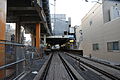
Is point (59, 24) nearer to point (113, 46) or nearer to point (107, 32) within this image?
point (107, 32)

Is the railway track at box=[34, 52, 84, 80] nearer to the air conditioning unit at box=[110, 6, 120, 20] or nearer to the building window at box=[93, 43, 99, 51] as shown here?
the air conditioning unit at box=[110, 6, 120, 20]

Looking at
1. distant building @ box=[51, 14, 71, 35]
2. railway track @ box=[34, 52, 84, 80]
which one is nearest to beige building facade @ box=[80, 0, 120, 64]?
railway track @ box=[34, 52, 84, 80]

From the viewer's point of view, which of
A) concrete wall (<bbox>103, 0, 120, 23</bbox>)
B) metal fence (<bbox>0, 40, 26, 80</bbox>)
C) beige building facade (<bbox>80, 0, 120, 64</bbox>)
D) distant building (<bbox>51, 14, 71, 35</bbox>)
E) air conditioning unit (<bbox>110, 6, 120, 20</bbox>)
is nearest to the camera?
metal fence (<bbox>0, 40, 26, 80</bbox>)

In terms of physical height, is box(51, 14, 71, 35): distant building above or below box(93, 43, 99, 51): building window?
above

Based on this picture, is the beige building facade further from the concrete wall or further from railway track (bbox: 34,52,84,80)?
railway track (bbox: 34,52,84,80)

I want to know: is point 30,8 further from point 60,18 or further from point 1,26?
point 60,18

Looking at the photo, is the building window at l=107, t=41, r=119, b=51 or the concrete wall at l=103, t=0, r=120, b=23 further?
the concrete wall at l=103, t=0, r=120, b=23

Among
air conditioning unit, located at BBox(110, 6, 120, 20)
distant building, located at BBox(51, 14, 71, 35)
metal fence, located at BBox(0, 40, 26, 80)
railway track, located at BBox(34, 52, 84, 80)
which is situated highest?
distant building, located at BBox(51, 14, 71, 35)

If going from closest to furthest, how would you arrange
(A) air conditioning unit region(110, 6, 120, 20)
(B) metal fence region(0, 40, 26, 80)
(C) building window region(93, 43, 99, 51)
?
(B) metal fence region(0, 40, 26, 80)
(A) air conditioning unit region(110, 6, 120, 20)
(C) building window region(93, 43, 99, 51)

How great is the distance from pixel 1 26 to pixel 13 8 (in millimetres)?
11339

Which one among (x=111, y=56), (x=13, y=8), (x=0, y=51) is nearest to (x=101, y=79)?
(x=0, y=51)

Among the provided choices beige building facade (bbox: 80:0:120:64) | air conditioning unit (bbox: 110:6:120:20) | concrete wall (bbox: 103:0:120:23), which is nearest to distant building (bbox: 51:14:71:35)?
beige building facade (bbox: 80:0:120:64)

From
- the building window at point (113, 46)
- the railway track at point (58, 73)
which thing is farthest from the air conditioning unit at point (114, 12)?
the railway track at point (58, 73)

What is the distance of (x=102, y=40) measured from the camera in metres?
19.7
